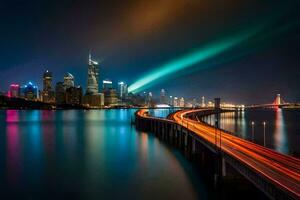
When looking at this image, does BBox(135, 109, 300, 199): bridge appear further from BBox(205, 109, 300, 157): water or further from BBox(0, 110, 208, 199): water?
BBox(205, 109, 300, 157): water

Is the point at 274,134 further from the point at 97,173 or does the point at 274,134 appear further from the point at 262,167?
the point at 262,167

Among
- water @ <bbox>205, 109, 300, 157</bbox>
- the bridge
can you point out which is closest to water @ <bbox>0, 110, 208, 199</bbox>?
the bridge

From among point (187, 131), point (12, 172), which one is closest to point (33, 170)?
point (12, 172)

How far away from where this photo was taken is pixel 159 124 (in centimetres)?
Result: 7269

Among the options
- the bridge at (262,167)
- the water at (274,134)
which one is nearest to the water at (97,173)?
the bridge at (262,167)

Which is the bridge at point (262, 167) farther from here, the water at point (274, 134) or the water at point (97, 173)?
the water at point (274, 134)

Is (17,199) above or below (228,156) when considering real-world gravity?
below

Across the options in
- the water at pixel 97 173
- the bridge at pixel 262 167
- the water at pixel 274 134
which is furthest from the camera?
the water at pixel 274 134

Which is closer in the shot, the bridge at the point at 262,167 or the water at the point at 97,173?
the bridge at the point at 262,167

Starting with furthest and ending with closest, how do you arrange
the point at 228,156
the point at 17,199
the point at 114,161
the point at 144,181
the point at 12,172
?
the point at 114,161 → the point at 12,172 → the point at 144,181 → the point at 17,199 → the point at 228,156

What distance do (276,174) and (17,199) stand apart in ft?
60.2

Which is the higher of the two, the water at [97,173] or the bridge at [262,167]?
the bridge at [262,167]

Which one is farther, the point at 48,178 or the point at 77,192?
the point at 48,178

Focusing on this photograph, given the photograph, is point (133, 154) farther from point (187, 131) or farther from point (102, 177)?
point (102, 177)
